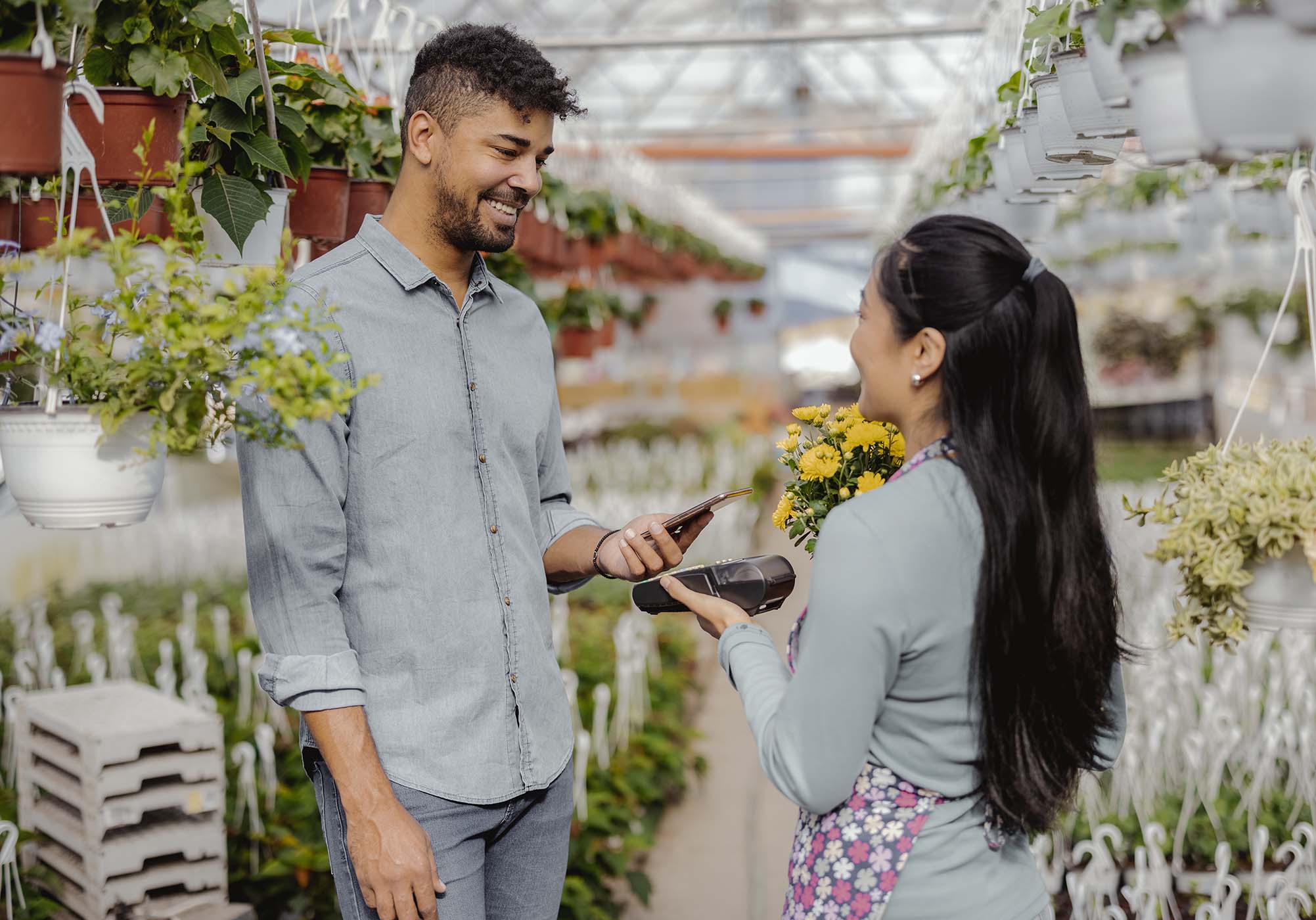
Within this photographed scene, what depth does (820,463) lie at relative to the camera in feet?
4.83

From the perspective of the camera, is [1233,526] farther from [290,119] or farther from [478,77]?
[290,119]

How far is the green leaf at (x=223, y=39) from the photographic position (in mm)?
1488

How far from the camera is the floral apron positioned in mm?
1228

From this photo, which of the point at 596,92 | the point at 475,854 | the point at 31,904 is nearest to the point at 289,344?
the point at 475,854

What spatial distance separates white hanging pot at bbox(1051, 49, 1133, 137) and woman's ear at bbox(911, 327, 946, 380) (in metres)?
0.47

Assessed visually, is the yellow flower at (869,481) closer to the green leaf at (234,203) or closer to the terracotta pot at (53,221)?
the green leaf at (234,203)

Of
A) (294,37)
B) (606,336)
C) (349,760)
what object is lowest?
(349,760)

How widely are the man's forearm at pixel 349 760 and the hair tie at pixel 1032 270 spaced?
2.70 feet

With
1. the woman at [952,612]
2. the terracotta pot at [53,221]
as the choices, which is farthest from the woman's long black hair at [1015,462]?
the terracotta pot at [53,221]

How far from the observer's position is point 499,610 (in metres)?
1.47

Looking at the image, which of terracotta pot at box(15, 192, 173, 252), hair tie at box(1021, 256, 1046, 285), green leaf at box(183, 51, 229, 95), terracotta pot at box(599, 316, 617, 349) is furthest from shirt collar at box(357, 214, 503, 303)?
terracotta pot at box(599, 316, 617, 349)

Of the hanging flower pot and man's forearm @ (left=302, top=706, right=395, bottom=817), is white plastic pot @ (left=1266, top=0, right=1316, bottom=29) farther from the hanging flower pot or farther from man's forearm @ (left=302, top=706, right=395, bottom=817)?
the hanging flower pot

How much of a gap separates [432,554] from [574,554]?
0.90 feet

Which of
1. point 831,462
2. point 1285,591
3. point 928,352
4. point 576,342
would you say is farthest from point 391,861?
point 576,342
